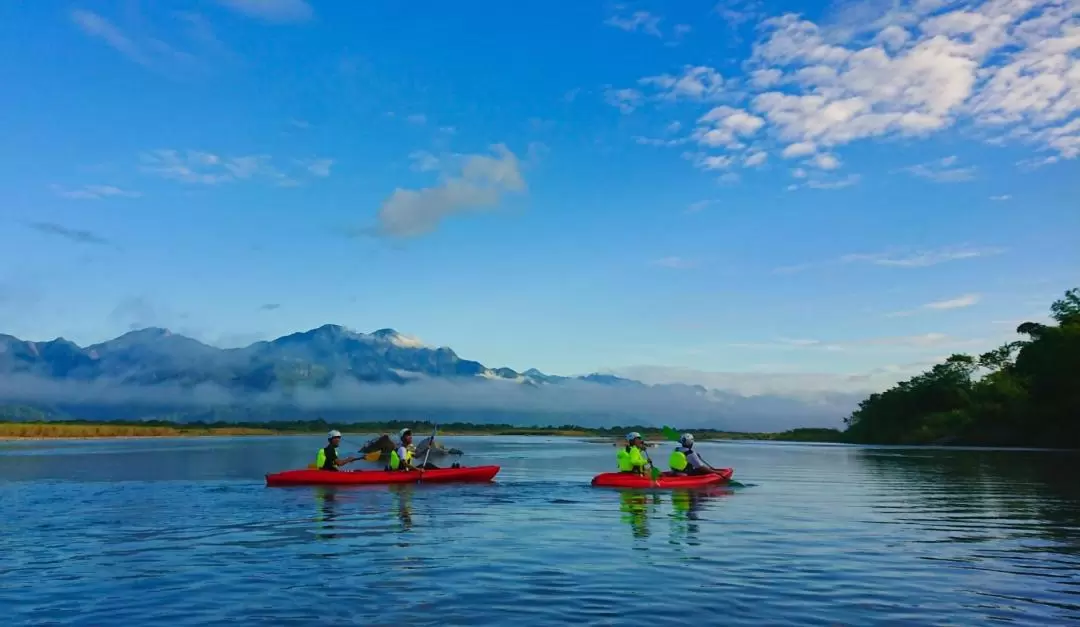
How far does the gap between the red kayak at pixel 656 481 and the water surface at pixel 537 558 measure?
61cm

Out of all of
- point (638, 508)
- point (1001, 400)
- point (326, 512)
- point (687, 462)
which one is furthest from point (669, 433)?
point (1001, 400)

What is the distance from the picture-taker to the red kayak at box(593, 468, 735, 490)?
107 ft

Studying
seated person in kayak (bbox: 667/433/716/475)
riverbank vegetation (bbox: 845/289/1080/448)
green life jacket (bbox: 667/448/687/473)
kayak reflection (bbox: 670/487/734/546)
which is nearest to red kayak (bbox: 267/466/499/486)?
green life jacket (bbox: 667/448/687/473)

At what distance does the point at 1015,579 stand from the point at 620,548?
7.84 metres

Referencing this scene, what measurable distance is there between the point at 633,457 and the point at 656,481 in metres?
1.89

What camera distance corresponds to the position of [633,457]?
34.2 metres

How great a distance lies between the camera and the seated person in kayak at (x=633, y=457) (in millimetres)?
34031

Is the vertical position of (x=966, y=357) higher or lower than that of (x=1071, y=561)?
higher

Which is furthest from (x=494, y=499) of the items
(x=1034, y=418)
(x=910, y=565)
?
(x=1034, y=418)

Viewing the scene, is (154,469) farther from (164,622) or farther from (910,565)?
(910,565)

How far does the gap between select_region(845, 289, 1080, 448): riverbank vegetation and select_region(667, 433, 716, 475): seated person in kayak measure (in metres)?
64.2

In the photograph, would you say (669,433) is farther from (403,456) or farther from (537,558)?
(537,558)

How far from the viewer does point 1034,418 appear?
89500mm

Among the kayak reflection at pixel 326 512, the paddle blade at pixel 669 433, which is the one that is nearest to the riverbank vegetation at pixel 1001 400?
the paddle blade at pixel 669 433
